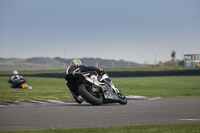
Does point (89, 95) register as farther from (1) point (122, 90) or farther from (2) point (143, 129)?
(1) point (122, 90)

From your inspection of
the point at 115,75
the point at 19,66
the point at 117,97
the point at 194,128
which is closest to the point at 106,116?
the point at 194,128

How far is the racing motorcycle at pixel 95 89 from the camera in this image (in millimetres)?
9039

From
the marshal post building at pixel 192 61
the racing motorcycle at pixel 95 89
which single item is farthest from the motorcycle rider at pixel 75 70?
the marshal post building at pixel 192 61

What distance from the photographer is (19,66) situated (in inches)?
2122

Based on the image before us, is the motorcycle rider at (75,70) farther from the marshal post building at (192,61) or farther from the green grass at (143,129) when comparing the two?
the marshal post building at (192,61)

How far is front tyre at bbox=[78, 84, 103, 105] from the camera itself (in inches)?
353

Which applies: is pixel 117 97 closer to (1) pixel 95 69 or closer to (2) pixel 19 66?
(1) pixel 95 69

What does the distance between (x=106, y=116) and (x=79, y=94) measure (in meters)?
3.11

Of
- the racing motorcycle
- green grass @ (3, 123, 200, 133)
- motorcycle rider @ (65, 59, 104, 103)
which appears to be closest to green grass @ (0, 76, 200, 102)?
motorcycle rider @ (65, 59, 104, 103)

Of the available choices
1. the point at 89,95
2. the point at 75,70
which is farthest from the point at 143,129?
the point at 75,70

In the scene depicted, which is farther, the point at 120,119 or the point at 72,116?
the point at 72,116

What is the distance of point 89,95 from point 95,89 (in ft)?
0.97

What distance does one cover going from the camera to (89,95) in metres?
9.00

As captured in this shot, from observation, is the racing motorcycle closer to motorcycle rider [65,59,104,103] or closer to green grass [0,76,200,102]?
motorcycle rider [65,59,104,103]
